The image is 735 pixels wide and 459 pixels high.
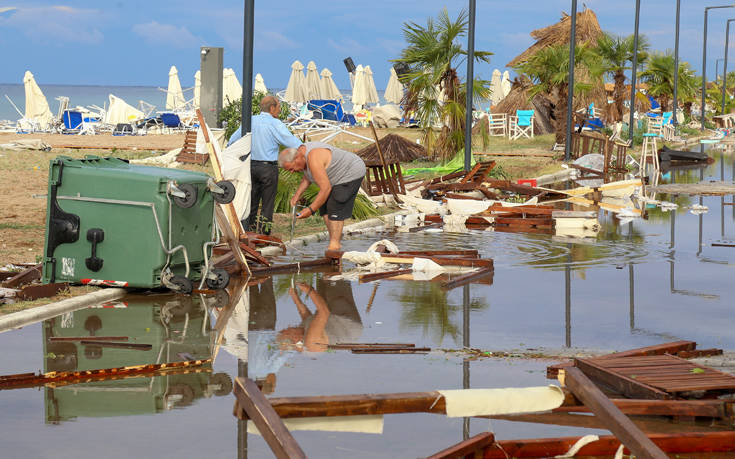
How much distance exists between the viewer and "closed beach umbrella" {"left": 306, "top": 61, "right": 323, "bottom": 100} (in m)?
52.6

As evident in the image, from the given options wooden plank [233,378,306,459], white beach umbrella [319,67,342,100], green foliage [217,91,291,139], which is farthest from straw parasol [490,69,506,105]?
wooden plank [233,378,306,459]

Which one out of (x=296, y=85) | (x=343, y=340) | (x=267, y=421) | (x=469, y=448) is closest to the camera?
(x=267, y=421)

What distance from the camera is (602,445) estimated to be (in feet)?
16.5

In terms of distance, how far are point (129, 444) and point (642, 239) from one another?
1105 centimetres

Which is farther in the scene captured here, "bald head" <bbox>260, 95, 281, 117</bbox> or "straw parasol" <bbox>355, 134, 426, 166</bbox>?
"straw parasol" <bbox>355, 134, 426, 166</bbox>

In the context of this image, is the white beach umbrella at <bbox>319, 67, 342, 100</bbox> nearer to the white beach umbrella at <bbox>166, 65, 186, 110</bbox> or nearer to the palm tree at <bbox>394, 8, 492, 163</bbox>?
the white beach umbrella at <bbox>166, 65, 186, 110</bbox>

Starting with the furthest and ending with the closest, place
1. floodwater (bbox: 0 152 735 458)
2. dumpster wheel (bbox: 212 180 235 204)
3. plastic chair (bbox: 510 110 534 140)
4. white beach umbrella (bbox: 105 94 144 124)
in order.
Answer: white beach umbrella (bbox: 105 94 144 124) < plastic chair (bbox: 510 110 534 140) < dumpster wheel (bbox: 212 180 235 204) < floodwater (bbox: 0 152 735 458)

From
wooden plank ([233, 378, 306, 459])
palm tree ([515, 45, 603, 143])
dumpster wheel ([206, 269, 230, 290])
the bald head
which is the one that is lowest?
dumpster wheel ([206, 269, 230, 290])

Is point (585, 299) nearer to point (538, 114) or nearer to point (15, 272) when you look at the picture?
point (15, 272)

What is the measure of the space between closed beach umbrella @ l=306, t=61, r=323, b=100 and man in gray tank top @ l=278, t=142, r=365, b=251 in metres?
40.6

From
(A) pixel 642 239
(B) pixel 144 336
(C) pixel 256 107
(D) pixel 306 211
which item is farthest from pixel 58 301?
(C) pixel 256 107

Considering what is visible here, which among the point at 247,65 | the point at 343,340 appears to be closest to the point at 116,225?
the point at 343,340

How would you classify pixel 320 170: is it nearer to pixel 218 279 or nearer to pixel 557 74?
pixel 218 279

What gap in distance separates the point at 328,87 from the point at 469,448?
1977 inches
